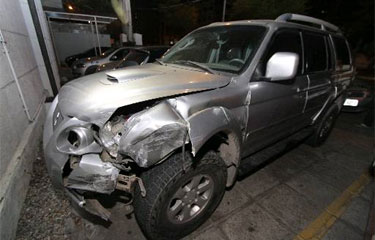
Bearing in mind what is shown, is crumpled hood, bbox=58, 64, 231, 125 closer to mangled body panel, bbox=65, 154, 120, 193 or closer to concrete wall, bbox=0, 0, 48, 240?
mangled body panel, bbox=65, 154, 120, 193

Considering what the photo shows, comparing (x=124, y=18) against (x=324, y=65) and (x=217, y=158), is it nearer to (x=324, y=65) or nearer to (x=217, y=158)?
(x=324, y=65)

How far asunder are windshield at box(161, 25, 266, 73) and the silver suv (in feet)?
0.05

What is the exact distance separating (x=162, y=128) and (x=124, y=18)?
11.1 meters

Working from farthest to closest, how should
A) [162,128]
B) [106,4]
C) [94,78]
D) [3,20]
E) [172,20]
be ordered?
[172,20] → [106,4] → [3,20] → [94,78] → [162,128]

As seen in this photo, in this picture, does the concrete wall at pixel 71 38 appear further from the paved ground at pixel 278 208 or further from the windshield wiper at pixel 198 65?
the paved ground at pixel 278 208

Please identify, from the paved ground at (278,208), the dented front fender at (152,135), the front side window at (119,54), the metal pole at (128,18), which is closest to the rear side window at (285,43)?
the dented front fender at (152,135)

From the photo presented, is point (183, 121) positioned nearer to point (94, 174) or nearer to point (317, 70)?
point (94, 174)

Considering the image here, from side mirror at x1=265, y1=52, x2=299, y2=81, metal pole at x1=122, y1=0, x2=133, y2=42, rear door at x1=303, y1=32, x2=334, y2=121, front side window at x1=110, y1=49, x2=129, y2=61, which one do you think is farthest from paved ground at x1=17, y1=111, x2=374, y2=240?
metal pole at x1=122, y1=0, x2=133, y2=42

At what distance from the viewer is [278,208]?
2.50 m

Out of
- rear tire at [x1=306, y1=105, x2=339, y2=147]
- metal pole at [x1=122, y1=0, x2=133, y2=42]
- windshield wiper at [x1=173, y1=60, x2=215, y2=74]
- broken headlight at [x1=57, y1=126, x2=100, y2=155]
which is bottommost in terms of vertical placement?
rear tire at [x1=306, y1=105, x2=339, y2=147]

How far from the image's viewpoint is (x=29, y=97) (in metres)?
3.49

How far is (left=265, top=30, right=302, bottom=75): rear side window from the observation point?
233cm

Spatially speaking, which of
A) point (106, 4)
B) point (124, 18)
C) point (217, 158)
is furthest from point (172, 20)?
point (217, 158)

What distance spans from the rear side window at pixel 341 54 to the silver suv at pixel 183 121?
905 millimetres
